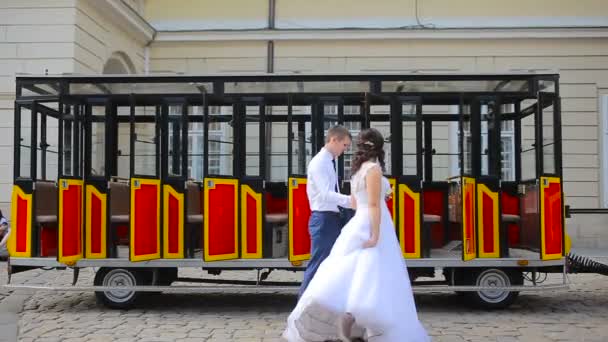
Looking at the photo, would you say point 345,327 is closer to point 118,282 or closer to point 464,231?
point 464,231

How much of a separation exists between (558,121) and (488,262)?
1.69 m

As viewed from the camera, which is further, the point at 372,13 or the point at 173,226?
the point at 372,13

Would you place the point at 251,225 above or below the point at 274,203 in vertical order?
below

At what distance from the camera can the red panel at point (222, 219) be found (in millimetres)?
8367

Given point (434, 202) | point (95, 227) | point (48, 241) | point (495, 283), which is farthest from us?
point (434, 202)

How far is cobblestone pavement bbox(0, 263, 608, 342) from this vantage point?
23.9ft

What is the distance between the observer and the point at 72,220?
861 centimetres

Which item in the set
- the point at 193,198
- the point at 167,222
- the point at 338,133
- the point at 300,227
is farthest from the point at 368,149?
the point at 193,198

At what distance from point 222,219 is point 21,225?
2.21 metres

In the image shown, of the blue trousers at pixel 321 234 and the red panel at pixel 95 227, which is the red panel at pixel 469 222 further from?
the red panel at pixel 95 227

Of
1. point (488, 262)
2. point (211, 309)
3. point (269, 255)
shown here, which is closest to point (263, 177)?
point (269, 255)

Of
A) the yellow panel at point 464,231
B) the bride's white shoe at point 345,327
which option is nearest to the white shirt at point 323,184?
the bride's white shoe at point 345,327

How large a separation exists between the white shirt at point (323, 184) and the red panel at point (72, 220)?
9.47 ft

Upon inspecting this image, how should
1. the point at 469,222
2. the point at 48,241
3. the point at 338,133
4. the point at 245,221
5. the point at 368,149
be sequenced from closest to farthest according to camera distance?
the point at 368,149 → the point at 338,133 → the point at 469,222 → the point at 245,221 → the point at 48,241
